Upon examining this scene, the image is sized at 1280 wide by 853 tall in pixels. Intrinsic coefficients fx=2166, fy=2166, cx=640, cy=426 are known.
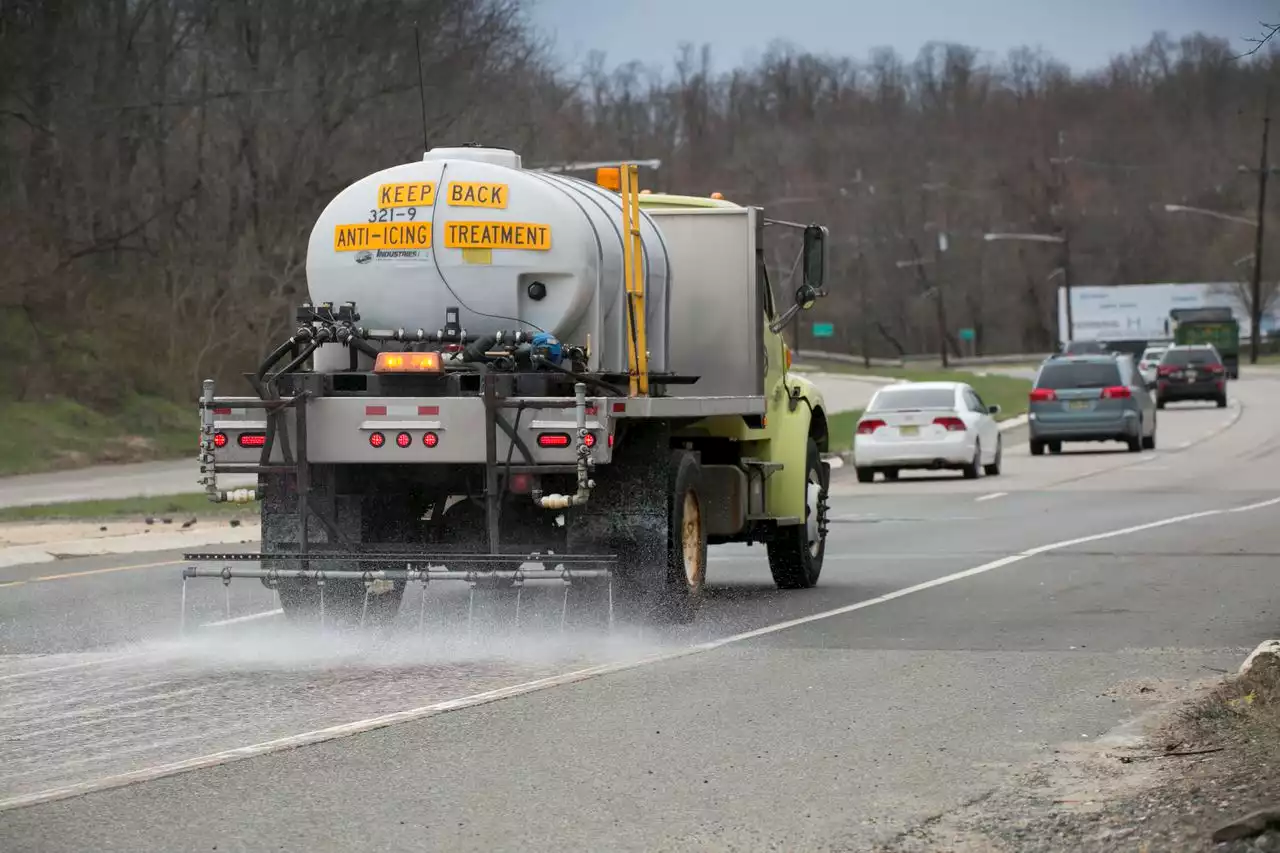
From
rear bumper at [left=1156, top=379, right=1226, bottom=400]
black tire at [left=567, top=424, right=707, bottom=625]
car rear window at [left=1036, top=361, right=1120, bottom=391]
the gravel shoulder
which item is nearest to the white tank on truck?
black tire at [left=567, top=424, right=707, bottom=625]

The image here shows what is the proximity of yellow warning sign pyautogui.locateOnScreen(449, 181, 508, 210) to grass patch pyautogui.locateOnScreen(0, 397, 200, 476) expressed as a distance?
26062 millimetres

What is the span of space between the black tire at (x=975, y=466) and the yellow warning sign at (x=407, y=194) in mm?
21017

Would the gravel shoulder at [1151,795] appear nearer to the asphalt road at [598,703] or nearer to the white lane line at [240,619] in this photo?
the asphalt road at [598,703]

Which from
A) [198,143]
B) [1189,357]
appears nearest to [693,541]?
[198,143]

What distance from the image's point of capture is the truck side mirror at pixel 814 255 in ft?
50.3

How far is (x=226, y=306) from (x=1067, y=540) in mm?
30975

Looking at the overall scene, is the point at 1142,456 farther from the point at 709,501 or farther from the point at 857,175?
the point at 857,175

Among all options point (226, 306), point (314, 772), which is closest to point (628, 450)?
point (314, 772)

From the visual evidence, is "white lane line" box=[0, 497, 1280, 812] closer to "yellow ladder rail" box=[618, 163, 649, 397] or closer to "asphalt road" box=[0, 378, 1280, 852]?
"asphalt road" box=[0, 378, 1280, 852]

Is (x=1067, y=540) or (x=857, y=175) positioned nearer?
(x=1067, y=540)


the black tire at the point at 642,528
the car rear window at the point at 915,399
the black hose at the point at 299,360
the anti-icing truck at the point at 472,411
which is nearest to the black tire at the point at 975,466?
the car rear window at the point at 915,399

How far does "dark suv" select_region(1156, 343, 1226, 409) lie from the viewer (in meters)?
60.4

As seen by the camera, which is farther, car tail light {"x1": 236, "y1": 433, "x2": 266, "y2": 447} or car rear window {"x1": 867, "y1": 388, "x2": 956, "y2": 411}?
car rear window {"x1": 867, "y1": 388, "x2": 956, "y2": 411}

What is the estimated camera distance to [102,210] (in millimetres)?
47750
